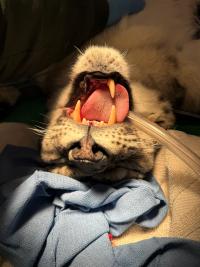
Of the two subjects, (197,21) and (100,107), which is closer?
(100,107)

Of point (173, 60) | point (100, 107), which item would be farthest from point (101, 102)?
point (173, 60)

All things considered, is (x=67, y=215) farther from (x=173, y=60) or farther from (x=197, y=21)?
(x=197, y=21)

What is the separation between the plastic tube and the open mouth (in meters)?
0.04

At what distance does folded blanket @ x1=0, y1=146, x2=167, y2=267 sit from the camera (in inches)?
32.8

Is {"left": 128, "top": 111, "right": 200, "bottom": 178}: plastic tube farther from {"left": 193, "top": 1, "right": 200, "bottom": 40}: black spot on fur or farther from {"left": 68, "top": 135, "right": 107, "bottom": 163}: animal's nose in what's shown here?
{"left": 193, "top": 1, "right": 200, "bottom": 40}: black spot on fur

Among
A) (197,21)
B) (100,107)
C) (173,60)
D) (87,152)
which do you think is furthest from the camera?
(197,21)

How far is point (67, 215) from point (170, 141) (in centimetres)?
27

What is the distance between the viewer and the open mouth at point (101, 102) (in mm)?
914

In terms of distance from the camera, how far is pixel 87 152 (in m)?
0.82

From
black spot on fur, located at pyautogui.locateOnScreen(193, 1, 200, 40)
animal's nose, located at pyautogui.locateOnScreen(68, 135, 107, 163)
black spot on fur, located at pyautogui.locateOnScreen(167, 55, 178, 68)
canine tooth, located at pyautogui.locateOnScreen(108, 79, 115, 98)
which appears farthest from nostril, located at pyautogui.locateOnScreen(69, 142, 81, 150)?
black spot on fur, located at pyautogui.locateOnScreen(193, 1, 200, 40)

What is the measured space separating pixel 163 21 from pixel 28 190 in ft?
2.58

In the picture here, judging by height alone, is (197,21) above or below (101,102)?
above

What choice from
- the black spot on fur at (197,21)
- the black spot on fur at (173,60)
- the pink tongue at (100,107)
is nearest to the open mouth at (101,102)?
the pink tongue at (100,107)

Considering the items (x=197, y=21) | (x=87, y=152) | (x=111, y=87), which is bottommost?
(x=87, y=152)
